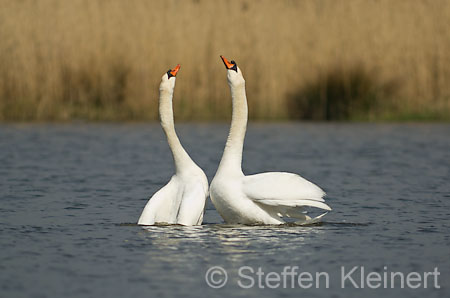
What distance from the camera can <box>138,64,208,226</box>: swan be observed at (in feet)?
27.8

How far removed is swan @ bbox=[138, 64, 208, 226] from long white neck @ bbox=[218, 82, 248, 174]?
0.28 metres

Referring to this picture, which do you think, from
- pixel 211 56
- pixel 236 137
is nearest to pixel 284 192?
pixel 236 137

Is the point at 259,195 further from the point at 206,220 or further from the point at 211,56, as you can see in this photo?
the point at 211,56

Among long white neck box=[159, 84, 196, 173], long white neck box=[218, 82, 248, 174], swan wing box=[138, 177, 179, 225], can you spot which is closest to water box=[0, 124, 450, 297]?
swan wing box=[138, 177, 179, 225]

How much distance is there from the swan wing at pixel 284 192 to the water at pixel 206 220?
0.27 m

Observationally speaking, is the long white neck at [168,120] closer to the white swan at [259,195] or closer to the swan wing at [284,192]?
the white swan at [259,195]

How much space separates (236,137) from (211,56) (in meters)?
9.24

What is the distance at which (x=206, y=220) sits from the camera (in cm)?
950

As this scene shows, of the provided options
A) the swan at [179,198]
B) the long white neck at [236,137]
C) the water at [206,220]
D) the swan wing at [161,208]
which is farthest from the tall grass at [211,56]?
the swan wing at [161,208]

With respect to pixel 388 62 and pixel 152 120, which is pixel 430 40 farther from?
pixel 152 120

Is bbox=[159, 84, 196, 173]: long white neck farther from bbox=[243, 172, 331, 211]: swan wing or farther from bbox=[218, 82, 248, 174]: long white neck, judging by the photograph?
bbox=[243, 172, 331, 211]: swan wing

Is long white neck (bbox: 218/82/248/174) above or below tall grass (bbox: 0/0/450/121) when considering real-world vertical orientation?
below

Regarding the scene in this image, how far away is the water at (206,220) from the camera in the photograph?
6578 mm

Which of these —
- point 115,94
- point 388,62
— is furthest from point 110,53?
point 388,62
